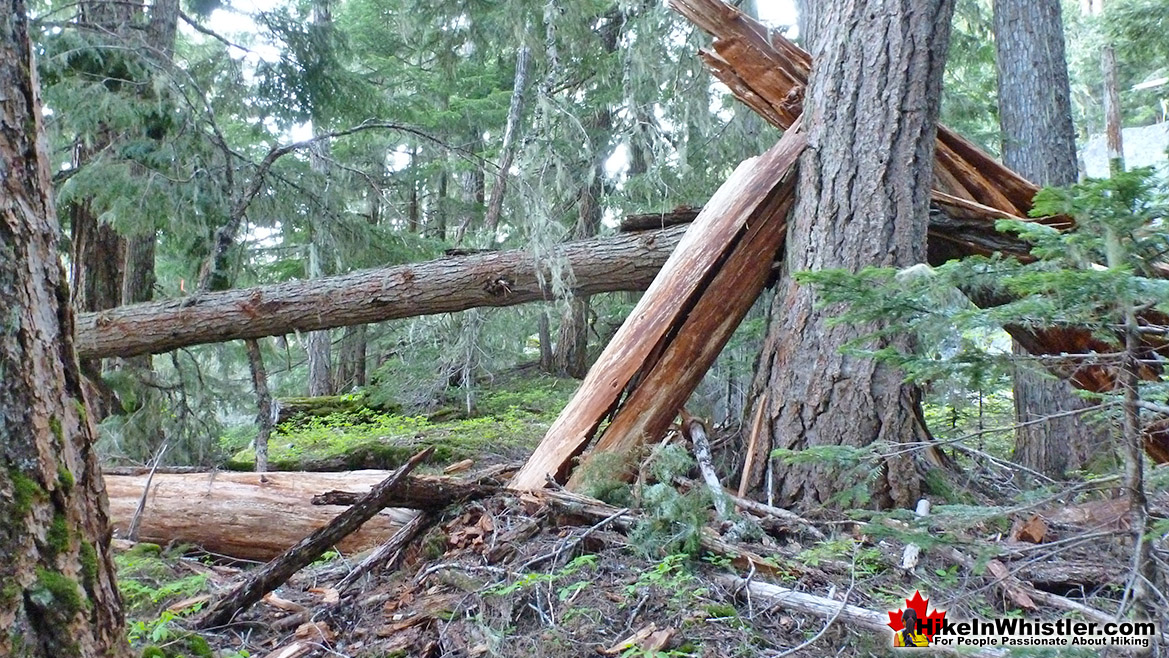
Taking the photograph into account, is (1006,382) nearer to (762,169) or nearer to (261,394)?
(762,169)

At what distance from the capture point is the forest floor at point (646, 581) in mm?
2873

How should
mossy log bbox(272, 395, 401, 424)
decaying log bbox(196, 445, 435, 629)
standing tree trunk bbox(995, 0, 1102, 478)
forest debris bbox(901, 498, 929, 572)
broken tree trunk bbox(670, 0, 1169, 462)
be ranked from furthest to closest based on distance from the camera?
mossy log bbox(272, 395, 401, 424) → standing tree trunk bbox(995, 0, 1102, 478) → broken tree trunk bbox(670, 0, 1169, 462) → decaying log bbox(196, 445, 435, 629) → forest debris bbox(901, 498, 929, 572)

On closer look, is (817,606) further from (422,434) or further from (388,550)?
(422,434)

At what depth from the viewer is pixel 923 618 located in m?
2.71

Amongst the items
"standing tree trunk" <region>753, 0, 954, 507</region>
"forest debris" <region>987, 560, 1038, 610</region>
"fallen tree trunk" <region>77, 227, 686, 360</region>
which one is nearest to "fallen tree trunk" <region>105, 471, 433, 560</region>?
"fallen tree trunk" <region>77, 227, 686, 360</region>

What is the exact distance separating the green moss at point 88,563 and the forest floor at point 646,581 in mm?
646

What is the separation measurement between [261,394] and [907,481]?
518 centimetres

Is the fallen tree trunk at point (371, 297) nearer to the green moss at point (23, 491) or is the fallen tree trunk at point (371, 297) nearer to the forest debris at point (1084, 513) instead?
the forest debris at point (1084, 513)

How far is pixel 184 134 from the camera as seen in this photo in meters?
7.64

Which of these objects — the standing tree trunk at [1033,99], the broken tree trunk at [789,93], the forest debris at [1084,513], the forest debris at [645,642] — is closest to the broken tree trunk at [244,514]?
the forest debris at [645,642]

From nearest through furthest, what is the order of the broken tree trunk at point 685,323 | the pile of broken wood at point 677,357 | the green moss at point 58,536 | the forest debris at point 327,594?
the green moss at point 58,536
the forest debris at point 327,594
the pile of broken wood at point 677,357
the broken tree trunk at point 685,323

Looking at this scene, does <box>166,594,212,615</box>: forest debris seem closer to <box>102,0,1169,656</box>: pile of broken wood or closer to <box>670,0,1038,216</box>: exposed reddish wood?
<box>102,0,1169,656</box>: pile of broken wood

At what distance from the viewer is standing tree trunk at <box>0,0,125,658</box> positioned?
73.5 inches

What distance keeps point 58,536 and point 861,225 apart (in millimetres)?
3826
